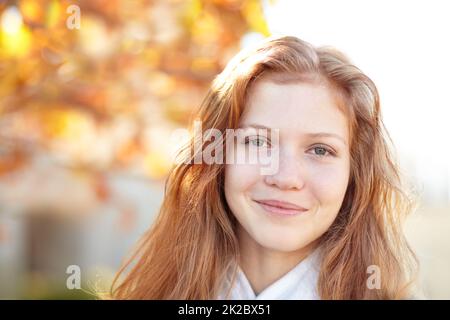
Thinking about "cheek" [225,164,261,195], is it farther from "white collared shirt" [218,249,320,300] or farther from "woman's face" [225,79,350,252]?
"white collared shirt" [218,249,320,300]

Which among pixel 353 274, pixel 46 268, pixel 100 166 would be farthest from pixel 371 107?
pixel 46 268

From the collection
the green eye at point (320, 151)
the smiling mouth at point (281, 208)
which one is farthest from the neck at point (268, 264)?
the green eye at point (320, 151)

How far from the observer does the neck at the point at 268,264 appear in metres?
1.34

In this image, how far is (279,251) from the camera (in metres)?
1.33

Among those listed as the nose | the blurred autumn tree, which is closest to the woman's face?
the nose

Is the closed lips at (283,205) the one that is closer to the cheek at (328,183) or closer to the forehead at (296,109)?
the cheek at (328,183)

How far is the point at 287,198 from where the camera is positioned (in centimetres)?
125

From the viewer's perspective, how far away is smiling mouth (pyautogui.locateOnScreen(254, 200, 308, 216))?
1.26 m

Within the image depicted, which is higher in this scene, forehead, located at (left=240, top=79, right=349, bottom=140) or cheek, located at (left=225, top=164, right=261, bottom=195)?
forehead, located at (left=240, top=79, right=349, bottom=140)

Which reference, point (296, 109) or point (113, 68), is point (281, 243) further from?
point (113, 68)

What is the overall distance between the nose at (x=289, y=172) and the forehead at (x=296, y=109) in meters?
0.05

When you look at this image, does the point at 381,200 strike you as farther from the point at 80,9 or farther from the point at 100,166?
the point at 100,166

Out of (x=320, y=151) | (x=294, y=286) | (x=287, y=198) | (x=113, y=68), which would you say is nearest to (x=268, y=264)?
(x=294, y=286)

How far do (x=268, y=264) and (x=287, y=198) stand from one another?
18 centimetres
